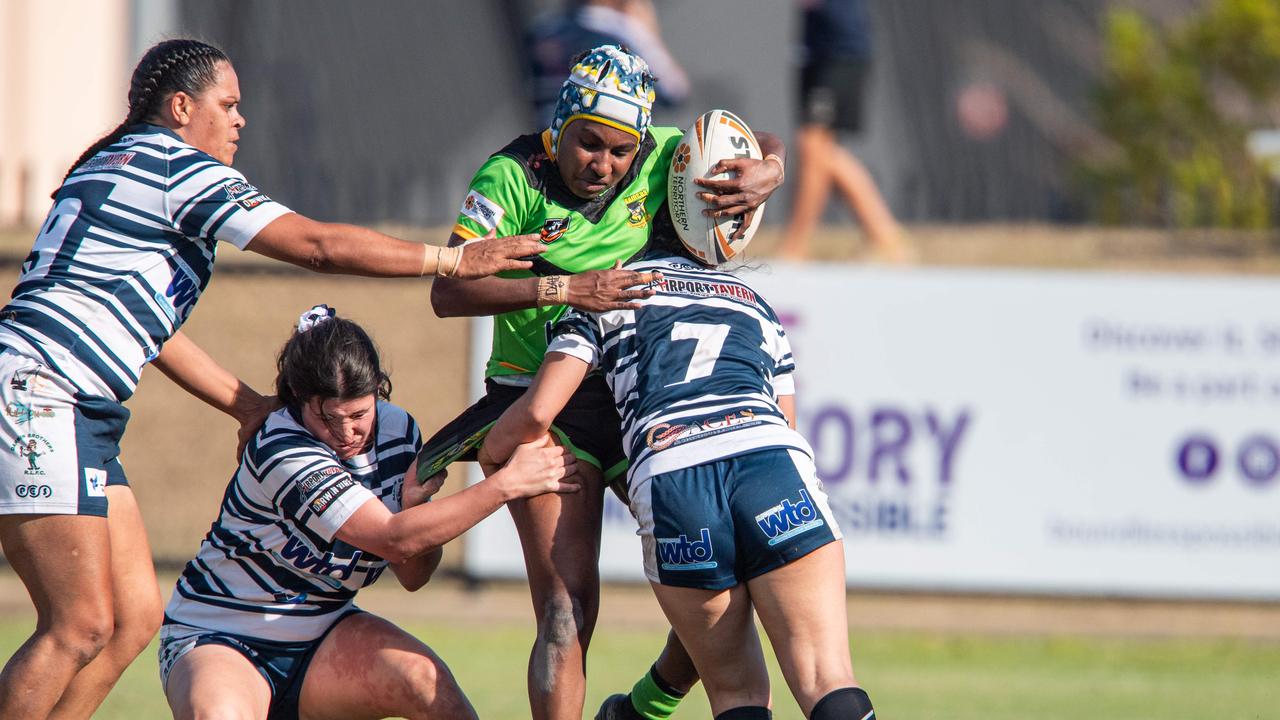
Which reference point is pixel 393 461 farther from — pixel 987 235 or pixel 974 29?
pixel 974 29

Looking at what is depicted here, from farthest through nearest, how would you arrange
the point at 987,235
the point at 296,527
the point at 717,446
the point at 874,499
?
the point at 987,235 < the point at 874,499 < the point at 296,527 < the point at 717,446

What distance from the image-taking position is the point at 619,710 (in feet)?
17.1

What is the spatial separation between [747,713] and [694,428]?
0.76 metres

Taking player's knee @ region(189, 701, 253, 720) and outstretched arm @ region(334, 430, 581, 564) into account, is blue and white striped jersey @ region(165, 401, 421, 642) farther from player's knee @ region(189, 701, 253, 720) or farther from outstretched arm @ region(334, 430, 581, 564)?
player's knee @ region(189, 701, 253, 720)

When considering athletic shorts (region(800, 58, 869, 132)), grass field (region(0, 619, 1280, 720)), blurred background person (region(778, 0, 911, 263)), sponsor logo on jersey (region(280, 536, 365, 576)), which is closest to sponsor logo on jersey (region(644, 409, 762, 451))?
sponsor logo on jersey (region(280, 536, 365, 576))

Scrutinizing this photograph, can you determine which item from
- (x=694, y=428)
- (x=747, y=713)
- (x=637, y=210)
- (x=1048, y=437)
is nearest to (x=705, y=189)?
(x=637, y=210)

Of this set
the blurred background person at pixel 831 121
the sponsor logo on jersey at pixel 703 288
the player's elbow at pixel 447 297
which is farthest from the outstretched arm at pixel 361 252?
the blurred background person at pixel 831 121

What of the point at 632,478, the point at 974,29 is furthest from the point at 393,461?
the point at 974,29

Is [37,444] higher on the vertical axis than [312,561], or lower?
higher

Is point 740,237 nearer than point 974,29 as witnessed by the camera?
Yes

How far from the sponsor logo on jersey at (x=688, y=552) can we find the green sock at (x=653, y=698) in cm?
115

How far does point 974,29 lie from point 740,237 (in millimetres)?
13034

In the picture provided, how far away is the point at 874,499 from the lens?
812cm

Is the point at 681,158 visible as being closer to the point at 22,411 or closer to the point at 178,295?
the point at 178,295
